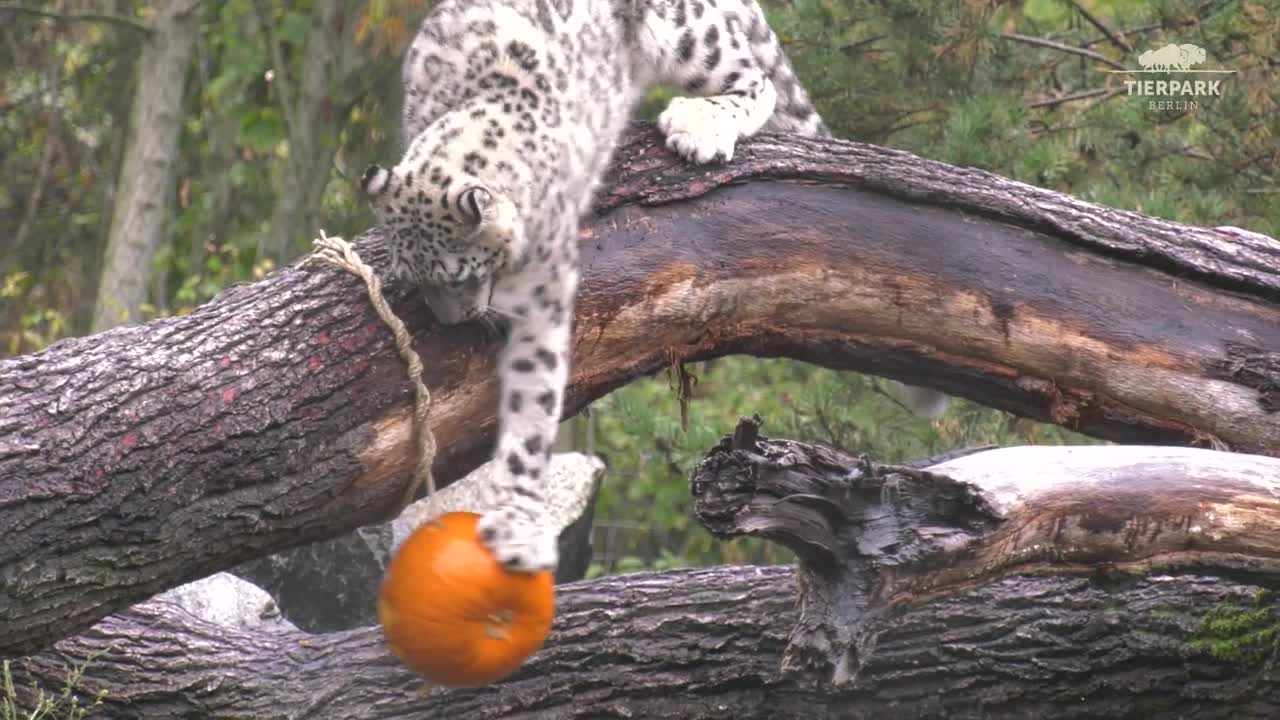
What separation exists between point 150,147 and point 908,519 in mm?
5763

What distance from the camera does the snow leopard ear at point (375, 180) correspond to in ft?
12.7

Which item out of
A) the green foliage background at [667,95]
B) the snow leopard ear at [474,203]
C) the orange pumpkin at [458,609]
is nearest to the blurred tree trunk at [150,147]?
the green foliage background at [667,95]

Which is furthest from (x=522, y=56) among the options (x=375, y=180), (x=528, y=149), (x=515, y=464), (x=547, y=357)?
(x=515, y=464)

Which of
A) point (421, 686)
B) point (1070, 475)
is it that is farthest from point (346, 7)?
point (1070, 475)

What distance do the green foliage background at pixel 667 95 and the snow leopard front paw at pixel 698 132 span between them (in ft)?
5.14

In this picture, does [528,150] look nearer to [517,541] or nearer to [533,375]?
[533,375]

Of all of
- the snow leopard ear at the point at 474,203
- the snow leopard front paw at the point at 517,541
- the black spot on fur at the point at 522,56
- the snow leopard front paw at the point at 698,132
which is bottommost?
the snow leopard front paw at the point at 517,541

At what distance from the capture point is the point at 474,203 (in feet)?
12.5

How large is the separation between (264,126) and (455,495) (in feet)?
12.4

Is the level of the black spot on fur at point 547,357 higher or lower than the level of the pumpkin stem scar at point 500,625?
higher

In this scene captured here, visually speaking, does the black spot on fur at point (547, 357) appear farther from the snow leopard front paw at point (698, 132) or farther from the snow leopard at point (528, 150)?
the snow leopard front paw at point (698, 132)

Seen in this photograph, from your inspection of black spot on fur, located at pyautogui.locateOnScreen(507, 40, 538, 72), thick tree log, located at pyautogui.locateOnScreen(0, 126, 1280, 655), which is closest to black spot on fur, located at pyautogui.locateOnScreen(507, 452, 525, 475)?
thick tree log, located at pyautogui.locateOnScreen(0, 126, 1280, 655)

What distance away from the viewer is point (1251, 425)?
423 centimetres

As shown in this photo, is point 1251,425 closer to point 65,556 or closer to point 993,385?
point 993,385
